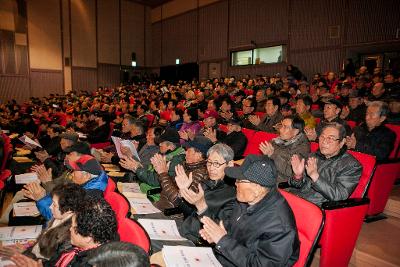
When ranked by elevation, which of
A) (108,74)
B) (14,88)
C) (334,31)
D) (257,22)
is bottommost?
(14,88)

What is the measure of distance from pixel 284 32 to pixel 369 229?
10.4m

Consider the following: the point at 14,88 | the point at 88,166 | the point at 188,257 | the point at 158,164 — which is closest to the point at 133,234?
the point at 188,257

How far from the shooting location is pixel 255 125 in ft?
17.9

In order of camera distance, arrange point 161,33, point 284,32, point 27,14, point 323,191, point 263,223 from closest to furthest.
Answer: point 263,223 < point 323,191 < point 284,32 < point 27,14 < point 161,33

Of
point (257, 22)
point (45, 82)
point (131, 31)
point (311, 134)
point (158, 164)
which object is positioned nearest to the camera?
point (158, 164)

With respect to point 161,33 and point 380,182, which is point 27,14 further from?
point 380,182

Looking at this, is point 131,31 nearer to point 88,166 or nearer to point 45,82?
point 45,82

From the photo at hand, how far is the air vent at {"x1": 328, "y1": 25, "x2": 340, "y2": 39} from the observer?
1028 centimetres

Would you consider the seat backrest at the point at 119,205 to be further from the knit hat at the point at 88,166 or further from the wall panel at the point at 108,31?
the wall panel at the point at 108,31

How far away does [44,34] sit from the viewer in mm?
16422

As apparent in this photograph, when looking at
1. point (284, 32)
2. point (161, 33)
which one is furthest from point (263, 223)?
point (161, 33)

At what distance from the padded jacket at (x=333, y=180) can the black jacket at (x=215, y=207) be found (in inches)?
28.4

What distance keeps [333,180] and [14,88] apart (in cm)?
1776

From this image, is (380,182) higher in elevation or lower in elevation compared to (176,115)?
lower
